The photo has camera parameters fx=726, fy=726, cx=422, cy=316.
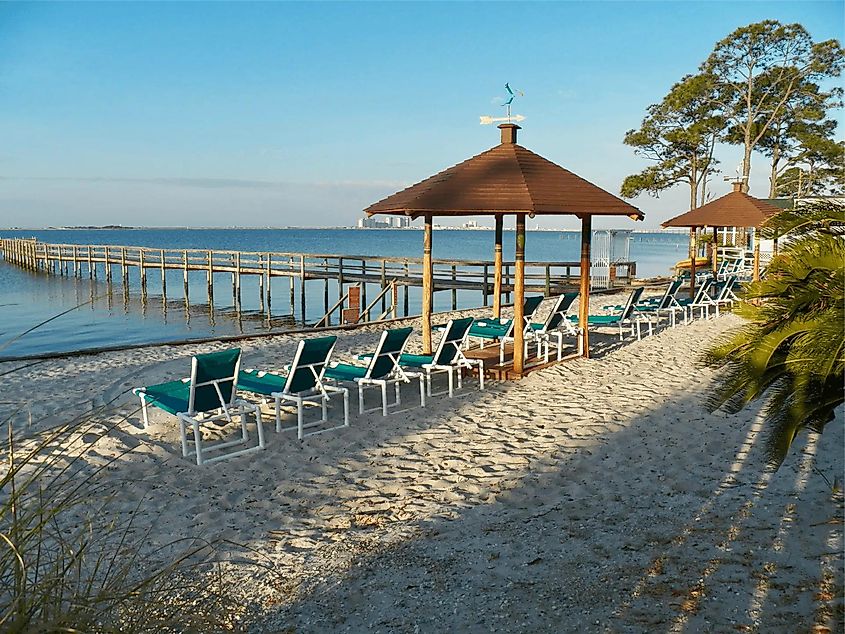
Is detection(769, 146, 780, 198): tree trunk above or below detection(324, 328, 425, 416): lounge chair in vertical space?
above

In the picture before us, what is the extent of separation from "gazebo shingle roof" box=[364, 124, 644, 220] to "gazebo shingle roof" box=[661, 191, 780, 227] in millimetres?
5818

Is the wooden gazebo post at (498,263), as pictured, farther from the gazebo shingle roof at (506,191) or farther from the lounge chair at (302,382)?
the lounge chair at (302,382)

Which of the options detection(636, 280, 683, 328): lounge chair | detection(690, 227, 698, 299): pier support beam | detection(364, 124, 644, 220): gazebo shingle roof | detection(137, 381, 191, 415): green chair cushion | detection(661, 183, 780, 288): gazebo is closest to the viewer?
detection(137, 381, 191, 415): green chair cushion

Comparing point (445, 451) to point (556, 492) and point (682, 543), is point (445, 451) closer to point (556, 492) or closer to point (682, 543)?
point (556, 492)

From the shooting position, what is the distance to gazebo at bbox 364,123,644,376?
7500 mm

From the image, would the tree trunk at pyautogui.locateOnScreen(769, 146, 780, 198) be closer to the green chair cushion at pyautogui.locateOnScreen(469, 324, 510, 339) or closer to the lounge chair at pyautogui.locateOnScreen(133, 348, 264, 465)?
the green chair cushion at pyautogui.locateOnScreen(469, 324, 510, 339)

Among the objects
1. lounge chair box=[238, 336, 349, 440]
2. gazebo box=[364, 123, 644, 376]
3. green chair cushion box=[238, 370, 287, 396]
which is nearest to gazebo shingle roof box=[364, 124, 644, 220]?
gazebo box=[364, 123, 644, 376]

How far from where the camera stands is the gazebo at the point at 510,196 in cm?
750

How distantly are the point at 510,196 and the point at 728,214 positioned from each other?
7.89 metres

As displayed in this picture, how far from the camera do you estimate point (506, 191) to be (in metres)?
7.59

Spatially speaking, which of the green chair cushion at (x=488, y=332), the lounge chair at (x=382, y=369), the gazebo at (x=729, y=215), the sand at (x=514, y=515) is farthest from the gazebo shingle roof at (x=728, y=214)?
the lounge chair at (x=382, y=369)

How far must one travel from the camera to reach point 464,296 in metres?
32.3

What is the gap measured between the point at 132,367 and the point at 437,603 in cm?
646

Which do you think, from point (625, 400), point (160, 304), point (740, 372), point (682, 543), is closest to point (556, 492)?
point (682, 543)
